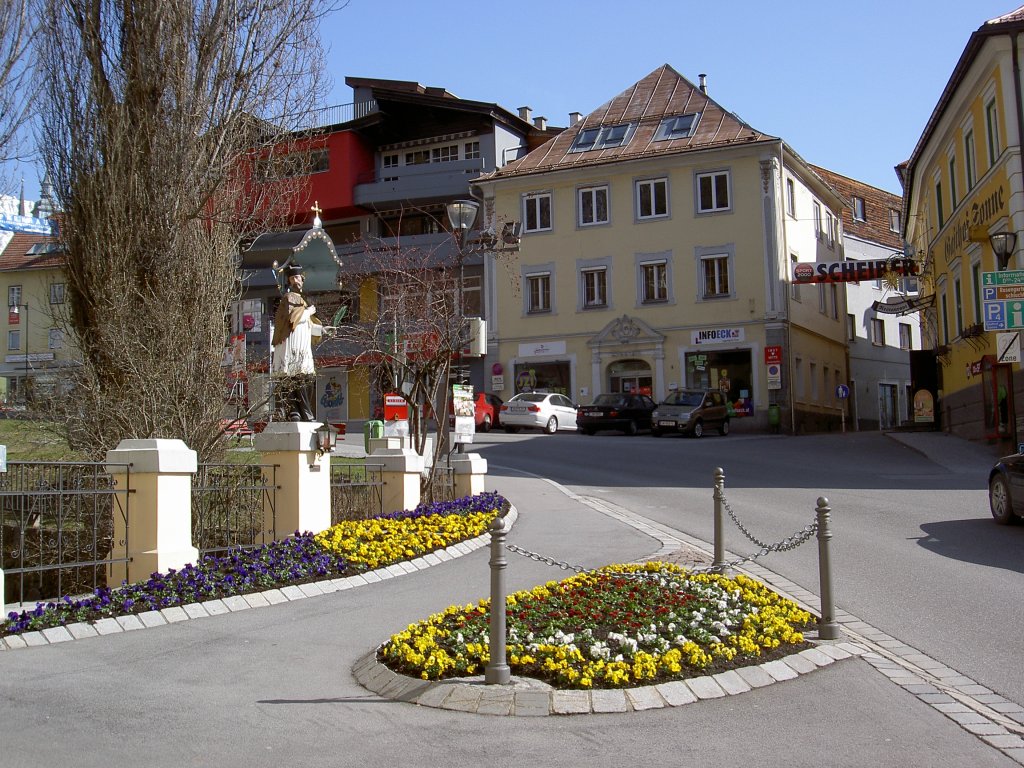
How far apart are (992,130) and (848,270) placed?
13601 millimetres

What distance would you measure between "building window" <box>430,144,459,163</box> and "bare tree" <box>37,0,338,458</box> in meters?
33.7

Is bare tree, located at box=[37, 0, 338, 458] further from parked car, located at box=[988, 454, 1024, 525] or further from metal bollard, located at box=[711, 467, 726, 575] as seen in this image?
parked car, located at box=[988, 454, 1024, 525]

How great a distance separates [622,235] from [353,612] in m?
34.3

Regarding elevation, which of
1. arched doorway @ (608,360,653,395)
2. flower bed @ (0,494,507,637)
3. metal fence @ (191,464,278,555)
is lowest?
flower bed @ (0,494,507,637)

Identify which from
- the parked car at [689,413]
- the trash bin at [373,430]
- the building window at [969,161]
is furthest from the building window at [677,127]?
the trash bin at [373,430]

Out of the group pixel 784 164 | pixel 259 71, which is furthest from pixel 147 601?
pixel 784 164

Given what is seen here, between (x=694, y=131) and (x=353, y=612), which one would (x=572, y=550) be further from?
(x=694, y=131)

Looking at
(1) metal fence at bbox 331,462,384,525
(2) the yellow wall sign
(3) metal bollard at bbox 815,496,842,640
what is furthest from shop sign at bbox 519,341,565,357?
(3) metal bollard at bbox 815,496,842,640

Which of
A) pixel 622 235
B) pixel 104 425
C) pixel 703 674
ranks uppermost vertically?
pixel 622 235

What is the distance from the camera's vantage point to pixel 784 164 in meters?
40.8

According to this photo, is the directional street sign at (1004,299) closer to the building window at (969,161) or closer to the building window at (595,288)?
the building window at (969,161)

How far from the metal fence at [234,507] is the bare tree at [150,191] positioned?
66cm

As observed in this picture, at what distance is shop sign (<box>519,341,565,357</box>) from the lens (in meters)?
42.4

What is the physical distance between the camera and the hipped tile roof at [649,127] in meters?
40.8
